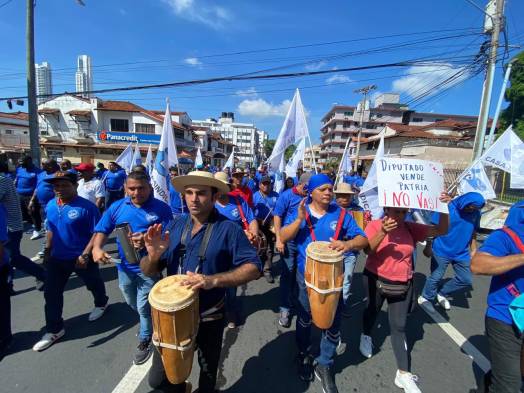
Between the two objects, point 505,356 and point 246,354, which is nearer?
point 505,356

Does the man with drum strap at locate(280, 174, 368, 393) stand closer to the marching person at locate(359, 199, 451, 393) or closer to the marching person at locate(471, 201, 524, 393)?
the marching person at locate(359, 199, 451, 393)

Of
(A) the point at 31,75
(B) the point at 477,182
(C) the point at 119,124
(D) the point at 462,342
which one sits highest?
(C) the point at 119,124

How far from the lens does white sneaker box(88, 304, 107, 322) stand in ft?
11.6

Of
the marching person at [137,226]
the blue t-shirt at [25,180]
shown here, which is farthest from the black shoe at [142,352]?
the blue t-shirt at [25,180]

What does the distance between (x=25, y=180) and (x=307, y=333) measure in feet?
25.3

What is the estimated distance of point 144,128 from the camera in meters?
32.4

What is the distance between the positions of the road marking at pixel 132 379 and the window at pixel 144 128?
3328 centimetres

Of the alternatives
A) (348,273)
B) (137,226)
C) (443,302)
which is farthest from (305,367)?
(443,302)

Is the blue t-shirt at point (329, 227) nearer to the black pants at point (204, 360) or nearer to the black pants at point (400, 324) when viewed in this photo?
the black pants at point (400, 324)

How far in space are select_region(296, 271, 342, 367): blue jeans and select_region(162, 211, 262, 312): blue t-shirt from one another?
38.0 inches

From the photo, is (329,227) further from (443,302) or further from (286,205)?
(443,302)

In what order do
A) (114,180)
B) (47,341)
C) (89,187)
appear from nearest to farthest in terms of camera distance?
1. (47,341)
2. (89,187)
3. (114,180)

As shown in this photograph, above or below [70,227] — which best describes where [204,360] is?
→ below

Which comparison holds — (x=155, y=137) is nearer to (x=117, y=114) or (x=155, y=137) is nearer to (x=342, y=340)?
(x=117, y=114)
